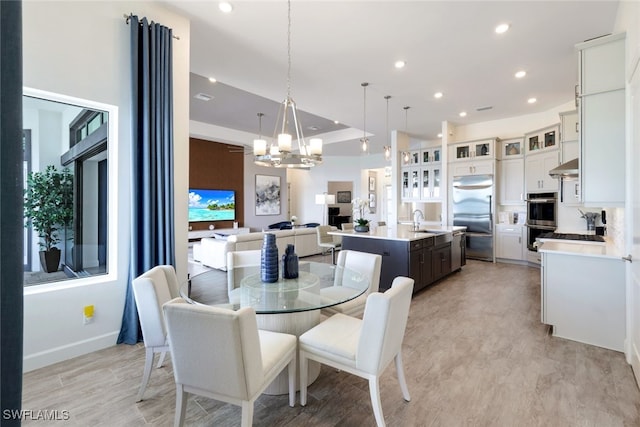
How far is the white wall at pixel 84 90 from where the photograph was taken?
231 centimetres

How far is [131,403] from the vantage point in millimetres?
1963

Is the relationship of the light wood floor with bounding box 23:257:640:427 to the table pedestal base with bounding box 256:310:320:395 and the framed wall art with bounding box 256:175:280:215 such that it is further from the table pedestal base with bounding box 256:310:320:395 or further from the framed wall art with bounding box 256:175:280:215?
the framed wall art with bounding box 256:175:280:215

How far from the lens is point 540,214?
19.2 feet

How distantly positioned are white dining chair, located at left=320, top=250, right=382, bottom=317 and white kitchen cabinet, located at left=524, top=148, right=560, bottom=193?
5030mm

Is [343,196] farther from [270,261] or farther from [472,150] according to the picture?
[270,261]

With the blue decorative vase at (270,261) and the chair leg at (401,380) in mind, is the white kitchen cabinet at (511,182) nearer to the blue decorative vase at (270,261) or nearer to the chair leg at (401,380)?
the chair leg at (401,380)

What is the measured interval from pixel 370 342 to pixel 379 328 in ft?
0.36

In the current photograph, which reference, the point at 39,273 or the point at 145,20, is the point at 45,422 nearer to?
the point at 39,273

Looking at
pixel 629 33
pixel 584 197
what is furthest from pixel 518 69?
pixel 584 197

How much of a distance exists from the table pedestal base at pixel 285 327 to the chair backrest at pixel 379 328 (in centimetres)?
58

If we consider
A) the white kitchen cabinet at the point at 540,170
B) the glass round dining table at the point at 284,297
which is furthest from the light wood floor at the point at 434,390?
the white kitchen cabinet at the point at 540,170

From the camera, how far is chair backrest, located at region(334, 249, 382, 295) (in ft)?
8.51

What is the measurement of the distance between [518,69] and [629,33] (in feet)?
6.46

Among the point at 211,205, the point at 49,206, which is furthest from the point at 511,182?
the point at 211,205
